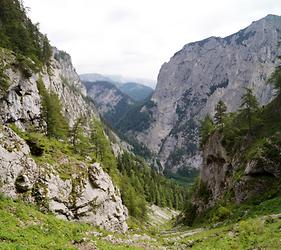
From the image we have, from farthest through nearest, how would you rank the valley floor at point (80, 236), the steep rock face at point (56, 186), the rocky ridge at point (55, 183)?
1. the rocky ridge at point (55, 183)
2. the steep rock face at point (56, 186)
3. the valley floor at point (80, 236)

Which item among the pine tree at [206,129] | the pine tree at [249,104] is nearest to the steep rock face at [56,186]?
the pine tree at [249,104]

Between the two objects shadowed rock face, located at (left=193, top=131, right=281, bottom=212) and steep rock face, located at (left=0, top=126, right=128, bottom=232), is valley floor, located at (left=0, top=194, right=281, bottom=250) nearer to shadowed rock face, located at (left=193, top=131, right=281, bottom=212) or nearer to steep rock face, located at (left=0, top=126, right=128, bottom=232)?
steep rock face, located at (left=0, top=126, right=128, bottom=232)

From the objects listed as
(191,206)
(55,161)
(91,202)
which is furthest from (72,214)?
(191,206)

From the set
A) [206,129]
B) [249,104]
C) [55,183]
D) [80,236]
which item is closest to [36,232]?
[80,236]

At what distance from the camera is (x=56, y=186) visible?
4628cm

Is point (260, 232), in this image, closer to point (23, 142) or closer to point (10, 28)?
point (23, 142)

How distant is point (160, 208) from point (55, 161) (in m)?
105

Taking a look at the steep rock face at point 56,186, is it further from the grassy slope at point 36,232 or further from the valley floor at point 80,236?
the valley floor at point 80,236

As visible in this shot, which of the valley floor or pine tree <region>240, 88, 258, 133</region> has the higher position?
pine tree <region>240, 88, 258, 133</region>

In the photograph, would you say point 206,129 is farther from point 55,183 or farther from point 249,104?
point 55,183

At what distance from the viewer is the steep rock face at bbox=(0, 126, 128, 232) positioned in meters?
41.3

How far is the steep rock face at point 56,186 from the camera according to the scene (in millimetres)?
41281

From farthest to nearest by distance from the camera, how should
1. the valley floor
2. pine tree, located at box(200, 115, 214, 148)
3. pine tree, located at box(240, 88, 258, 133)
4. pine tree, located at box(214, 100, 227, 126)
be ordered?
pine tree, located at box(200, 115, 214, 148)
pine tree, located at box(214, 100, 227, 126)
pine tree, located at box(240, 88, 258, 133)
the valley floor

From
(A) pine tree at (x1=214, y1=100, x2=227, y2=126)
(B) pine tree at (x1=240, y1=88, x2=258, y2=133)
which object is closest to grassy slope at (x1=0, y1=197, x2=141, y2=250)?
(B) pine tree at (x1=240, y1=88, x2=258, y2=133)
